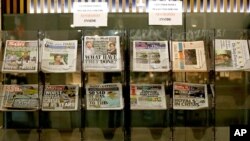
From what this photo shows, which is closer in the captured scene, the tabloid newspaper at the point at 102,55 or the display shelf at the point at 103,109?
the tabloid newspaper at the point at 102,55

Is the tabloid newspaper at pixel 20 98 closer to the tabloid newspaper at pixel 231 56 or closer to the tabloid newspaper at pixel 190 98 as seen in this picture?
the tabloid newspaper at pixel 190 98

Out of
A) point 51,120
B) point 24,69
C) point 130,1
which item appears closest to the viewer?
point 24,69

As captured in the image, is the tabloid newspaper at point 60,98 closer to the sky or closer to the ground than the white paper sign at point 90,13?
closer to the ground

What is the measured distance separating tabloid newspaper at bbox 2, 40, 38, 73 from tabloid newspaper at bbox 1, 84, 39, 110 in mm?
226

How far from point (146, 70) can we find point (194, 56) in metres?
0.51

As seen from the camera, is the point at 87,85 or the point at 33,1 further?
the point at 33,1

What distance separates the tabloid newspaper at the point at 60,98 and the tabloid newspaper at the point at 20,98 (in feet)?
0.33

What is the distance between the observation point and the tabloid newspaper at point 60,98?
406cm

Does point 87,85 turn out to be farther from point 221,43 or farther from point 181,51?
point 221,43

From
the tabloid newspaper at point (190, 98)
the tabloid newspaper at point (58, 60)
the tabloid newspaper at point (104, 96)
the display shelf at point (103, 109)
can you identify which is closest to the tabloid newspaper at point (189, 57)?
the tabloid newspaper at point (190, 98)

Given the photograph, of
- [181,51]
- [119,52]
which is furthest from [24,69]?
[181,51]

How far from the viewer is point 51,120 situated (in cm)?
429

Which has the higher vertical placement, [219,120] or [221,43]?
[221,43]

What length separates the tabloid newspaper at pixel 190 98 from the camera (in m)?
4.09
